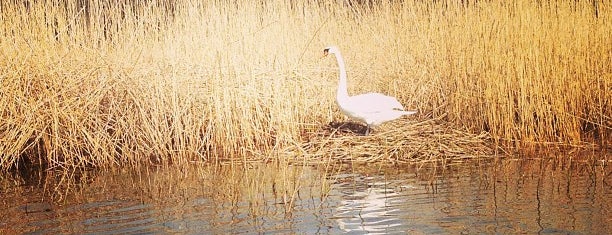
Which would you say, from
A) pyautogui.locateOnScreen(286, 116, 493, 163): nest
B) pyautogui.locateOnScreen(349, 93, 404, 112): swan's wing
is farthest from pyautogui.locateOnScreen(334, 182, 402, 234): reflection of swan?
pyautogui.locateOnScreen(349, 93, 404, 112): swan's wing

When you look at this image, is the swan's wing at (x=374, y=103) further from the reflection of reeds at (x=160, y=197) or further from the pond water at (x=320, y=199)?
the reflection of reeds at (x=160, y=197)

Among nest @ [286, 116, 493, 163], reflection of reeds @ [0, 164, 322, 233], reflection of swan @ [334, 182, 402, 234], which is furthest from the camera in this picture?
nest @ [286, 116, 493, 163]

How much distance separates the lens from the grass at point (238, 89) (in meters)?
7.16

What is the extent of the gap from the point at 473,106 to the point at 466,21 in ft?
2.69

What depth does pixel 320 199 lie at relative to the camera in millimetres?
5293

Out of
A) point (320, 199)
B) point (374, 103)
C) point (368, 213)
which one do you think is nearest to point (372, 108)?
point (374, 103)

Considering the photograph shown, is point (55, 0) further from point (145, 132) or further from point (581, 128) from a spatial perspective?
point (581, 128)

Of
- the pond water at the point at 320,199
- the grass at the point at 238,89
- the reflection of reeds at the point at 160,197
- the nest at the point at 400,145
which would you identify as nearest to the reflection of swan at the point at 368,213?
the pond water at the point at 320,199

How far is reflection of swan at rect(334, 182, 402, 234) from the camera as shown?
4.42 m

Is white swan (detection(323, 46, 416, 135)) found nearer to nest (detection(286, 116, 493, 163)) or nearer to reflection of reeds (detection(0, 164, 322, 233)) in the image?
nest (detection(286, 116, 493, 163))

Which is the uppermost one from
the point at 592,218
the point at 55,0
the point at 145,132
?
the point at 55,0

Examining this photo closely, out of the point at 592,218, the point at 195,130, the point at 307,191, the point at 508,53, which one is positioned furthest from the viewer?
the point at 195,130

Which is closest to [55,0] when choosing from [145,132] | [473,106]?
[145,132]

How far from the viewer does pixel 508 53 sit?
7.34m
